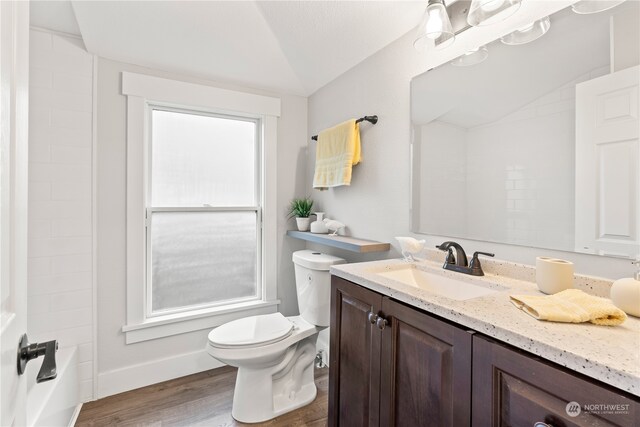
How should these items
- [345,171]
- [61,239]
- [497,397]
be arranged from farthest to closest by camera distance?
[345,171] < [61,239] < [497,397]

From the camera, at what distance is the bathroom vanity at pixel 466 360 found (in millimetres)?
567

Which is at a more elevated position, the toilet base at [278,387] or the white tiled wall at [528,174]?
the white tiled wall at [528,174]

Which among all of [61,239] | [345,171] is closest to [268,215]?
[345,171]

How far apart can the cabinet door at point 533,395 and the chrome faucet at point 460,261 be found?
51 cm

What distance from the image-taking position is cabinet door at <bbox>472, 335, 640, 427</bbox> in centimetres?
53

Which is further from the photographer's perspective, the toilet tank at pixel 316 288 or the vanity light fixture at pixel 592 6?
the toilet tank at pixel 316 288

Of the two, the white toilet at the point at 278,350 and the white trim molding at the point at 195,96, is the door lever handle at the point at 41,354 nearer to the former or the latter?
the white toilet at the point at 278,350

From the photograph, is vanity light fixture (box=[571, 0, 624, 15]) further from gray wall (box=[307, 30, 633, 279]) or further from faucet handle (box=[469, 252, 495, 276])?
faucet handle (box=[469, 252, 495, 276])

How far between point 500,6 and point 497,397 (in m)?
1.29

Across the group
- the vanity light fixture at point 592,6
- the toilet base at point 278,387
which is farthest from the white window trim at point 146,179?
the vanity light fixture at point 592,6

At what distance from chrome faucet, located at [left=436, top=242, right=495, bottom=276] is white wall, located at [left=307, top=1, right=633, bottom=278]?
0.28ft

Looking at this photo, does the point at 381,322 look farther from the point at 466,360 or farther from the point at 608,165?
the point at 608,165

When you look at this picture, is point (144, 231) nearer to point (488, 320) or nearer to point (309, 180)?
point (309, 180)

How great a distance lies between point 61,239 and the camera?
5.71 feet
